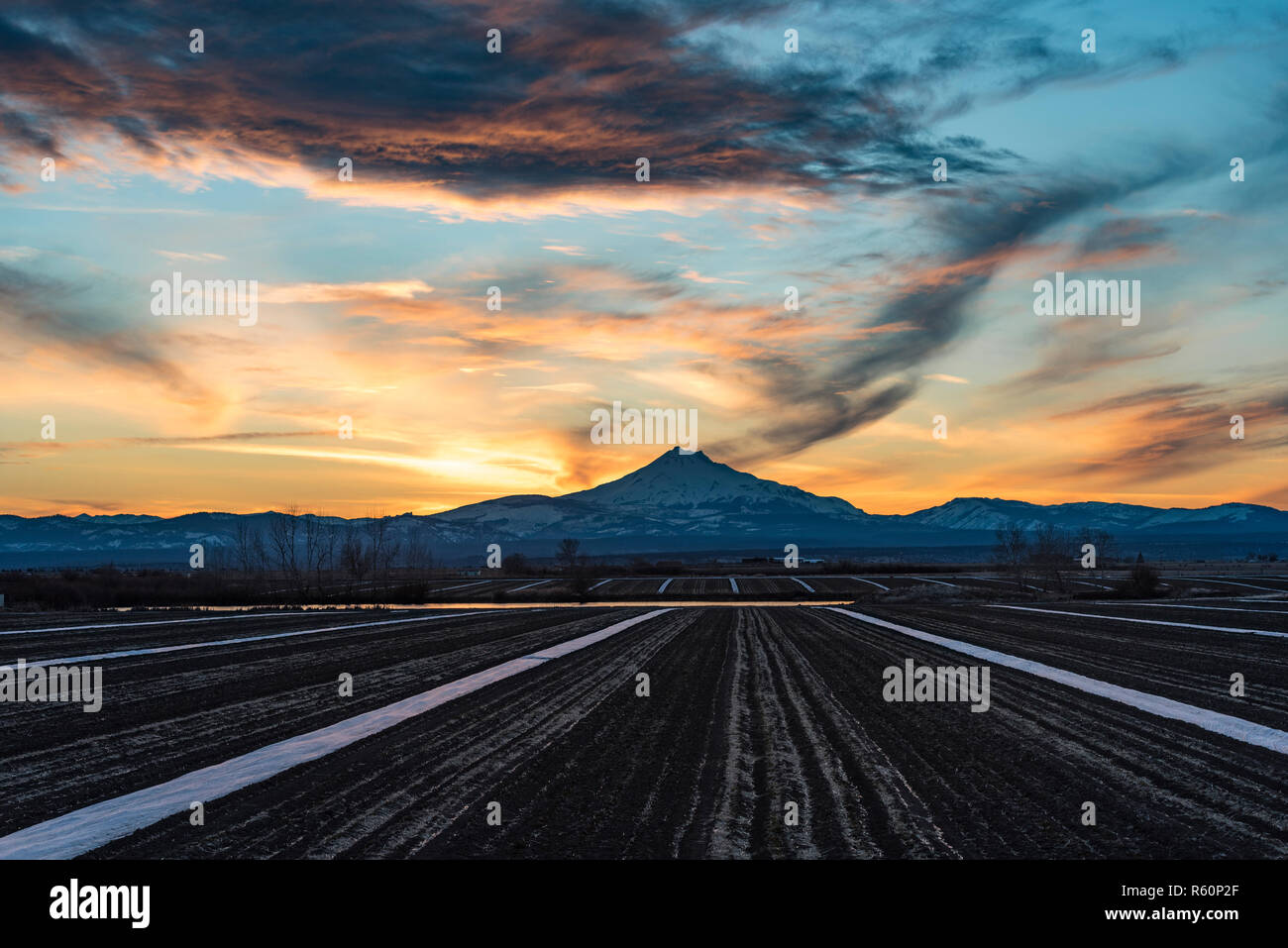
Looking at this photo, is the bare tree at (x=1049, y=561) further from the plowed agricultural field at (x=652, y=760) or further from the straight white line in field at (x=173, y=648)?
the straight white line in field at (x=173, y=648)

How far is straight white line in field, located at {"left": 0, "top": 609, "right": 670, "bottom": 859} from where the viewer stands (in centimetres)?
634

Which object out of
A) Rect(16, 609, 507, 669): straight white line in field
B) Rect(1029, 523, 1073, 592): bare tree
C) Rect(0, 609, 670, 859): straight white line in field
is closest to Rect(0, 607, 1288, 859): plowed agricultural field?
Rect(0, 609, 670, 859): straight white line in field

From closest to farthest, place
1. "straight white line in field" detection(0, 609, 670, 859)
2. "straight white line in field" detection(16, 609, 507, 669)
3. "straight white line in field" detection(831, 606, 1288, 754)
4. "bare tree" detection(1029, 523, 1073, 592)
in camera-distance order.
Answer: "straight white line in field" detection(0, 609, 670, 859) < "straight white line in field" detection(831, 606, 1288, 754) < "straight white line in field" detection(16, 609, 507, 669) < "bare tree" detection(1029, 523, 1073, 592)

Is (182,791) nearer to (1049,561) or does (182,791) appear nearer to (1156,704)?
(1156,704)

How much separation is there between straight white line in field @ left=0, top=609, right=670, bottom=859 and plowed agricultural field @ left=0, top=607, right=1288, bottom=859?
0.04 meters

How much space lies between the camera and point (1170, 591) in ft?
213

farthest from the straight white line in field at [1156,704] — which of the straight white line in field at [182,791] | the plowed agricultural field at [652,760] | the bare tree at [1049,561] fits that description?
the bare tree at [1049,561]

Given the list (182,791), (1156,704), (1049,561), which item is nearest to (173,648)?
(182,791)

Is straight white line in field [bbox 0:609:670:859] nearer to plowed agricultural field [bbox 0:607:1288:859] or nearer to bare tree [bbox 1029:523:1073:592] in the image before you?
plowed agricultural field [bbox 0:607:1288:859]
